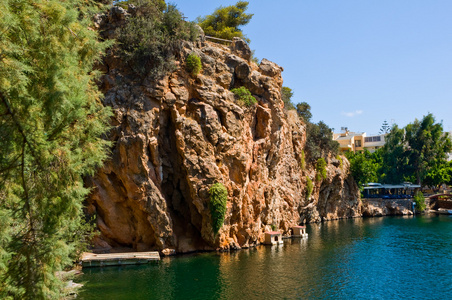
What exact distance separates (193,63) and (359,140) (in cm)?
8953

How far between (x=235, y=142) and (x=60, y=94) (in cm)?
2588

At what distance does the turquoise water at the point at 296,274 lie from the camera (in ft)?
72.1

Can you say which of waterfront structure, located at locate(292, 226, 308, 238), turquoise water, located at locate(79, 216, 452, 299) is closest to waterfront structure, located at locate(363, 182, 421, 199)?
turquoise water, located at locate(79, 216, 452, 299)

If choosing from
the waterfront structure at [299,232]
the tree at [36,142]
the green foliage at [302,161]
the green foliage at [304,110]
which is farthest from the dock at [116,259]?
the green foliage at [304,110]

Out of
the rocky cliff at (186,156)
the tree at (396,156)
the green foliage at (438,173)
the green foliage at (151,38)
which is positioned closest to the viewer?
the rocky cliff at (186,156)

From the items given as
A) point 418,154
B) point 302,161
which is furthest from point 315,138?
point 418,154

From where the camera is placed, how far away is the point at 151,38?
107 ft

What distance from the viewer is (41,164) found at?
33.2 feet

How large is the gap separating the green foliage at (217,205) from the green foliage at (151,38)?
447 inches

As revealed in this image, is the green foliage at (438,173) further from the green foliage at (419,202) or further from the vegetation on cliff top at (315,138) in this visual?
the vegetation on cliff top at (315,138)

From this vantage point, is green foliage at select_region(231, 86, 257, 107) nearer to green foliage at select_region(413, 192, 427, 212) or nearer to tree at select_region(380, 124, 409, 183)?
tree at select_region(380, 124, 409, 183)

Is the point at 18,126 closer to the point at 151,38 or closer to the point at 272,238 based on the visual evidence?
the point at 151,38

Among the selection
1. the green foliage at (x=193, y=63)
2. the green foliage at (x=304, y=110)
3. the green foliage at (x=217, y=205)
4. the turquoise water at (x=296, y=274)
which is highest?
the green foliage at (x=304, y=110)

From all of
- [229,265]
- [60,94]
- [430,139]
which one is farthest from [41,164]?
[430,139]
